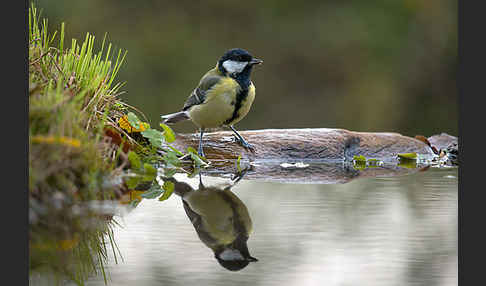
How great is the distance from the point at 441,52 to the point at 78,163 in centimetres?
1001

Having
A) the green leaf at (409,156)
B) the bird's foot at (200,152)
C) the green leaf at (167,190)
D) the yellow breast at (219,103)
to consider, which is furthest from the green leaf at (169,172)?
the green leaf at (409,156)

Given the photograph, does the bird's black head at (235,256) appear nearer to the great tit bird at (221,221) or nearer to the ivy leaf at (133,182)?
the great tit bird at (221,221)

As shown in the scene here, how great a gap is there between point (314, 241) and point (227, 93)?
7.99 ft

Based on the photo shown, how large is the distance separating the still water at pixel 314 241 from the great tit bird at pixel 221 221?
31 mm

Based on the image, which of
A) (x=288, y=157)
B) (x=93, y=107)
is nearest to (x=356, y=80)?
(x=288, y=157)

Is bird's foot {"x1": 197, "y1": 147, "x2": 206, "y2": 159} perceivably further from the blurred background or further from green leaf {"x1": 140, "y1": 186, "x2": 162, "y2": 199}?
the blurred background

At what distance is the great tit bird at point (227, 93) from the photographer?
4.70 meters

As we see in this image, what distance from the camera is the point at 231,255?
90.8 inches

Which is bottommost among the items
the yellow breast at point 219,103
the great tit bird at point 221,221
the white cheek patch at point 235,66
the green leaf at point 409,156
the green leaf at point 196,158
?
the great tit bird at point 221,221

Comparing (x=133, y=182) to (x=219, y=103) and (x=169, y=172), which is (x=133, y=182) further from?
(x=219, y=103)

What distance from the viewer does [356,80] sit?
1200 centimetres

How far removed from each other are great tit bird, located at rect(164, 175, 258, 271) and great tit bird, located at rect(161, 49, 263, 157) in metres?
1.07

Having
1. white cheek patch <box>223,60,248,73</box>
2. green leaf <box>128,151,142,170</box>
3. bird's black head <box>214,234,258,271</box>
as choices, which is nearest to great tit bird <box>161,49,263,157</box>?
white cheek patch <box>223,60,248,73</box>

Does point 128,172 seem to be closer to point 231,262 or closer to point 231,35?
point 231,262
